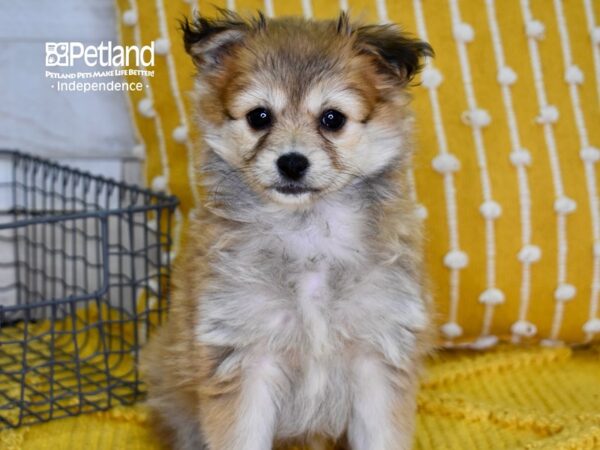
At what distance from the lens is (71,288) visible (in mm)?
2352

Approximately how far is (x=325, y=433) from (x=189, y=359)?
1.00 feet

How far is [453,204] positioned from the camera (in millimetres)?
1941

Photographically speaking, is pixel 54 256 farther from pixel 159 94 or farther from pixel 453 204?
pixel 453 204

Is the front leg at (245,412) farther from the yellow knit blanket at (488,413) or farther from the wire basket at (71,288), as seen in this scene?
the wire basket at (71,288)

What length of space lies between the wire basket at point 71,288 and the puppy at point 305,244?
1.31 feet

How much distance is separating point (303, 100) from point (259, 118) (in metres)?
0.09

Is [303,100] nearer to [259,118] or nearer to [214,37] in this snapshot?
[259,118]

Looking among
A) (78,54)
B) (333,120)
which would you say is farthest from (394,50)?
(78,54)

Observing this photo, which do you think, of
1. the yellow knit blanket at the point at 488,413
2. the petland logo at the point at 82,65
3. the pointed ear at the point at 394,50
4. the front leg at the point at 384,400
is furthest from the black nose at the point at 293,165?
the petland logo at the point at 82,65

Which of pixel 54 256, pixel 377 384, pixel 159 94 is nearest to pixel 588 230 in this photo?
pixel 377 384

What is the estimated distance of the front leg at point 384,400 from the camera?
1433mm

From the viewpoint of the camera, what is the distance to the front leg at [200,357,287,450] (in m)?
1.39

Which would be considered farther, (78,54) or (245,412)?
(78,54)

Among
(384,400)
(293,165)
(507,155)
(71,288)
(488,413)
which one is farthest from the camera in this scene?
(71,288)
